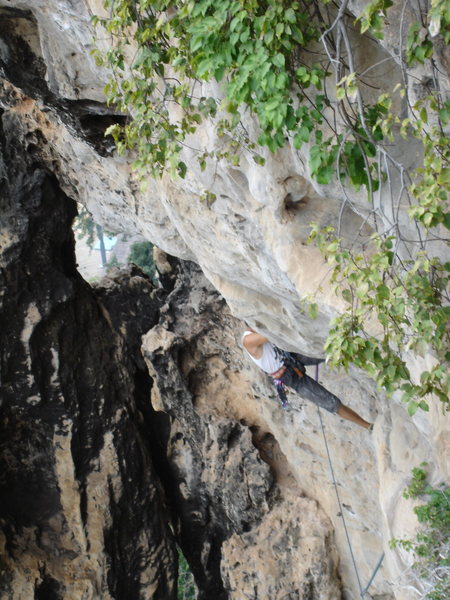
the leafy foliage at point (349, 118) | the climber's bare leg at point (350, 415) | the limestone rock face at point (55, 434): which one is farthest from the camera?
the limestone rock face at point (55, 434)

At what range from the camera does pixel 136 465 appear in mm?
9156

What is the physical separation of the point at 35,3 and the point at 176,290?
14.3 feet

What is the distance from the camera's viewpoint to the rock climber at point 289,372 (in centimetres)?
639

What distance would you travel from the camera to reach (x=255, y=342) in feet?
21.2

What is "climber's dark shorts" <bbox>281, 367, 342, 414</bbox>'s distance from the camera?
6.36 meters

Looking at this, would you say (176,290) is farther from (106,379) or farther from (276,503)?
(276,503)

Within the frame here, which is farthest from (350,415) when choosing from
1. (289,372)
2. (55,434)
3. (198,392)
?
(55,434)

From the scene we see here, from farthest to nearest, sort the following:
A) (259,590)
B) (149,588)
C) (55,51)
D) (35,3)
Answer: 1. (149,588)
2. (259,590)
3. (55,51)
4. (35,3)

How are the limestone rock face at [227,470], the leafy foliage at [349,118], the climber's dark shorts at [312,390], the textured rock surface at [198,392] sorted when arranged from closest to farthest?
the leafy foliage at [349,118], the textured rock surface at [198,392], the climber's dark shorts at [312,390], the limestone rock face at [227,470]

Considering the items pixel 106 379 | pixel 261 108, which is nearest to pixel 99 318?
pixel 106 379

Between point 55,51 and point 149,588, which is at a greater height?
point 55,51

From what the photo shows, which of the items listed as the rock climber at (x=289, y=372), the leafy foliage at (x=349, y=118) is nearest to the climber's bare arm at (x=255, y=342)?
the rock climber at (x=289, y=372)

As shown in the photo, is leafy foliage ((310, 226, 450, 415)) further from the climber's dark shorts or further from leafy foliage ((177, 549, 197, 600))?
leafy foliage ((177, 549, 197, 600))

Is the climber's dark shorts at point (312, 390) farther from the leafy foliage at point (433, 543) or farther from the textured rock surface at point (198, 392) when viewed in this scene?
the leafy foliage at point (433, 543)
